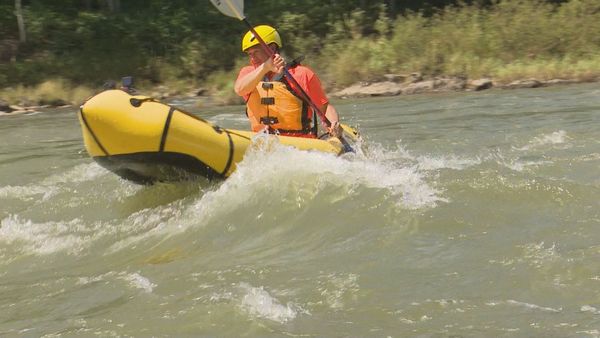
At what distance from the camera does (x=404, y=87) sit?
14.0 meters

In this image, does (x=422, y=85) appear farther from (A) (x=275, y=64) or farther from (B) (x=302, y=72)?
(A) (x=275, y=64)

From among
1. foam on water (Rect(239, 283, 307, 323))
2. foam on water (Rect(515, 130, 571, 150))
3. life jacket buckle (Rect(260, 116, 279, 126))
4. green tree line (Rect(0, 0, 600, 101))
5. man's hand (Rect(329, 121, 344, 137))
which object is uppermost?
foam on water (Rect(239, 283, 307, 323))

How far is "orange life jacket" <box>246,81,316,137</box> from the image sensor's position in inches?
208

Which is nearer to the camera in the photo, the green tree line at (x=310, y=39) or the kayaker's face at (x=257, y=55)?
the kayaker's face at (x=257, y=55)

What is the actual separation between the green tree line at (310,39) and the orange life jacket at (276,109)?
949cm

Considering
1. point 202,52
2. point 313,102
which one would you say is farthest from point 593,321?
point 202,52

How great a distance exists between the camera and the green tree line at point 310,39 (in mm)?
15352

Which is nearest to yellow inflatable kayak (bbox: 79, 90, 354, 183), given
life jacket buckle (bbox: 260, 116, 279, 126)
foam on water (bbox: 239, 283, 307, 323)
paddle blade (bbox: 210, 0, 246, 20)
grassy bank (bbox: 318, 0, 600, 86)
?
life jacket buckle (bbox: 260, 116, 279, 126)

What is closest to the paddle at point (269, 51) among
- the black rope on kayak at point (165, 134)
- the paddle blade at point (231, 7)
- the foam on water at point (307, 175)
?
the paddle blade at point (231, 7)

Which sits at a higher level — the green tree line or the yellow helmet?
the yellow helmet

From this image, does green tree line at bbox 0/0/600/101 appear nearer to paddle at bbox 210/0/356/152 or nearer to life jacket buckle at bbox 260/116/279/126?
paddle at bbox 210/0/356/152

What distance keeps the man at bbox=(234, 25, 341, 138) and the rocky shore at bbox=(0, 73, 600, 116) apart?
8356 mm

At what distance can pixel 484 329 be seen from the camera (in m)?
2.62

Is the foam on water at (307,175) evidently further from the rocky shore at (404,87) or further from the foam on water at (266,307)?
the rocky shore at (404,87)
